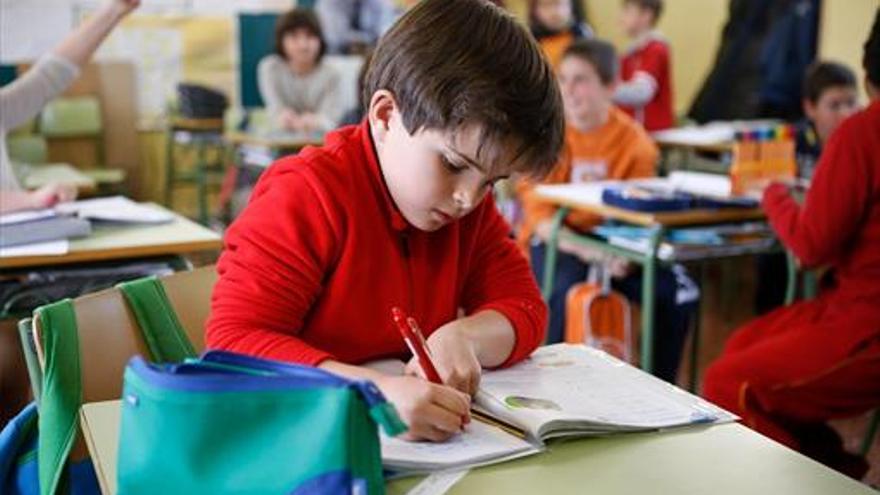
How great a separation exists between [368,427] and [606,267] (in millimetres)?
2168

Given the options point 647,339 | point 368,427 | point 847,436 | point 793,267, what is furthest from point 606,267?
point 368,427

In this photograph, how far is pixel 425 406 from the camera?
90cm

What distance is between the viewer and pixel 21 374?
1524mm

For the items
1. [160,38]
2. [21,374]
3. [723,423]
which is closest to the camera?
[723,423]

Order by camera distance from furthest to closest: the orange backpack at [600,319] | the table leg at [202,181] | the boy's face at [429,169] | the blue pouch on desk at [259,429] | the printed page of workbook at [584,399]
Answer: the table leg at [202,181], the orange backpack at [600,319], the boy's face at [429,169], the printed page of workbook at [584,399], the blue pouch on desk at [259,429]

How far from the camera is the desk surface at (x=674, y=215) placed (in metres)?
2.45

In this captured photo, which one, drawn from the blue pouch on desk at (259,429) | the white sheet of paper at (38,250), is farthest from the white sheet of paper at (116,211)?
the blue pouch on desk at (259,429)

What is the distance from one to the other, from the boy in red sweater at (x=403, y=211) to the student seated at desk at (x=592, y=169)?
62.8 inches

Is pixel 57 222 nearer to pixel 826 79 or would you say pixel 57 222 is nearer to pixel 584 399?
pixel 584 399

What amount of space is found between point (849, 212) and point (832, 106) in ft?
5.46

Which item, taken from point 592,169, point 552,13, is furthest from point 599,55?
point 552,13

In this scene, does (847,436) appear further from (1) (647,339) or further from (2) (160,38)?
(2) (160,38)

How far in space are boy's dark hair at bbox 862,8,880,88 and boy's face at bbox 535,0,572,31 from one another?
2.51 meters

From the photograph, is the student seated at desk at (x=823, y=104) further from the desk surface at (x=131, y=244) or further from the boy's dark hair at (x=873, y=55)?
the desk surface at (x=131, y=244)
